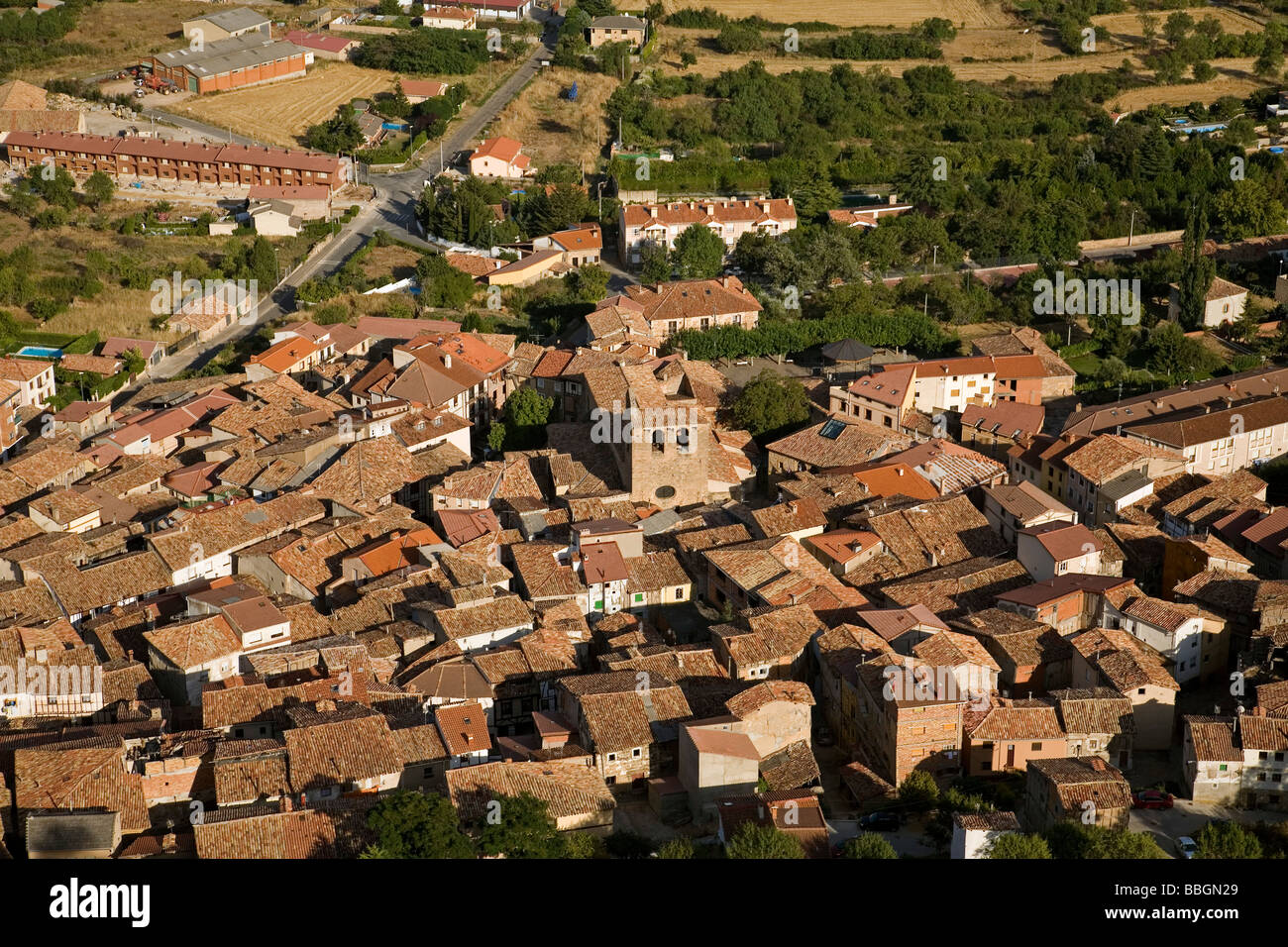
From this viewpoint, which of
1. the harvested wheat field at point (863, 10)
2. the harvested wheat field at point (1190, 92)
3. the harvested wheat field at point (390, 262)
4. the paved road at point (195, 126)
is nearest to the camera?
the harvested wheat field at point (390, 262)

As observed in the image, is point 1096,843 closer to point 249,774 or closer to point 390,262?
point 249,774

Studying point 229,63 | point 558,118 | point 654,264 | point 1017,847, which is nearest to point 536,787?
point 1017,847

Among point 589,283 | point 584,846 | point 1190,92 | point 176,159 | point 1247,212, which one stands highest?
point 1190,92

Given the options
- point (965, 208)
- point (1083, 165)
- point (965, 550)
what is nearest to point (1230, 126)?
point (1083, 165)

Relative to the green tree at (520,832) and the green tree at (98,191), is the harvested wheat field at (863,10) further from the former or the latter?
the green tree at (520,832)

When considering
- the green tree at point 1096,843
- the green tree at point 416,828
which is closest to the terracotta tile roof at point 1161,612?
the green tree at point 1096,843

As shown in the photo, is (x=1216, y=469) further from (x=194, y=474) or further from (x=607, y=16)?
(x=607, y=16)
